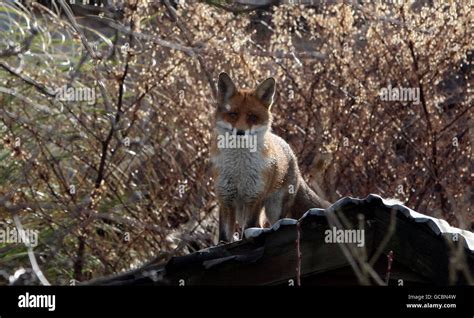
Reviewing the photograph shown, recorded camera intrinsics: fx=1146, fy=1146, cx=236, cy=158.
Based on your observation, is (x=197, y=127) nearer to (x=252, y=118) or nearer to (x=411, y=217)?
(x=252, y=118)

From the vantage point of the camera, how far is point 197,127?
9.87 m

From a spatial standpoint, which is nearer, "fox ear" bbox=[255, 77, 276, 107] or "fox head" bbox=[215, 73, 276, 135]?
A: "fox head" bbox=[215, 73, 276, 135]

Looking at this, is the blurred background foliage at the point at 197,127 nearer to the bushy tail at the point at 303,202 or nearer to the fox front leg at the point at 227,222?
the bushy tail at the point at 303,202

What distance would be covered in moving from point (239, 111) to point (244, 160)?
1.11 ft

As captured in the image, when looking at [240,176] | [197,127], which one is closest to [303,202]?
[240,176]

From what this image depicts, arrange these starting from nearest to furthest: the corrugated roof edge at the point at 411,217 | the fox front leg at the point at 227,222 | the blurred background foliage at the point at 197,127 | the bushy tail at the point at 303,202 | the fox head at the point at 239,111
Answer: the corrugated roof edge at the point at 411,217, the fox front leg at the point at 227,222, the fox head at the point at 239,111, the bushy tail at the point at 303,202, the blurred background foliage at the point at 197,127

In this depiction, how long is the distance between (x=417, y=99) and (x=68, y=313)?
4.87 metres

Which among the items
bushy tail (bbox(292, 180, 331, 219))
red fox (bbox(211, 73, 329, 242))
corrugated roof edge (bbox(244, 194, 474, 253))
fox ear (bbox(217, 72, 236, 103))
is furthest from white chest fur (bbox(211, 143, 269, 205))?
corrugated roof edge (bbox(244, 194, 474, 253))

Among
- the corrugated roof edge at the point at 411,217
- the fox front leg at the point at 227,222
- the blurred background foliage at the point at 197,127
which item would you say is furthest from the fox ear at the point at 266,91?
the corrugated roof edge at the point at 411,217

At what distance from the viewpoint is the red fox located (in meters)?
7.68

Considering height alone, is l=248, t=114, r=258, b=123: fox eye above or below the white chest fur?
above

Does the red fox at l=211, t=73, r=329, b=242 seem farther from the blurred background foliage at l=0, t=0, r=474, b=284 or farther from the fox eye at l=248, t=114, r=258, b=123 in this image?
the blurred background foliage at l=0, t=0, r=474, b=284

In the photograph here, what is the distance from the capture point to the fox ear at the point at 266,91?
312 inches

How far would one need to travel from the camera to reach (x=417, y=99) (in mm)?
9648
